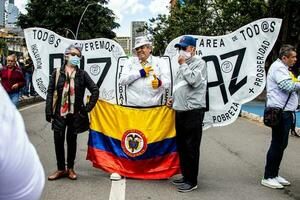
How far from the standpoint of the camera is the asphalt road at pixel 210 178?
5.22 metres

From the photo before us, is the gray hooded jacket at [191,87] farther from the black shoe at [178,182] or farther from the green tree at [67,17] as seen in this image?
the green tree at [67,17]

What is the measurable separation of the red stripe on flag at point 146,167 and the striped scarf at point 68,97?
2.90 ft

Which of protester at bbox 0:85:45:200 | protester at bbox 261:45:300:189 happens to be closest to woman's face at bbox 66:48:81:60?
protester at bbox 261:45:300:189

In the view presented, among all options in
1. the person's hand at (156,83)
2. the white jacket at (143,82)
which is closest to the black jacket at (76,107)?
the white jacket at (143,82)

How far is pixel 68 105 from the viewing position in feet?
18.8

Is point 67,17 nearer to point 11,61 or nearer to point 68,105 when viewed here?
point 11,61

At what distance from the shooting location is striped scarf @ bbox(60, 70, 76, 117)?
5.71m

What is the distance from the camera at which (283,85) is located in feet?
18.1

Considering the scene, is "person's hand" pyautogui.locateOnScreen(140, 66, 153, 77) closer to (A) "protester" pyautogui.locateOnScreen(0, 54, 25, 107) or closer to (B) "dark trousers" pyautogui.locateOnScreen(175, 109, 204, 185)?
(B) "dark trousers" pyautogui.locateOnScreen(175, 109, 204, 185)

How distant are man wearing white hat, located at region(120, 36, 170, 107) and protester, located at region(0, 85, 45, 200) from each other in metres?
4.57

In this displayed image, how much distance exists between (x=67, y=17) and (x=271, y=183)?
5925 cm

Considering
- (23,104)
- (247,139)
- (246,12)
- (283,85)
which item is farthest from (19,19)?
(283,85)

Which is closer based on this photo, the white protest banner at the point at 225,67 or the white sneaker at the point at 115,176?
the white sneaker at the point at 115,176

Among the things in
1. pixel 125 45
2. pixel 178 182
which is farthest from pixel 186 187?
pixel 125 45
